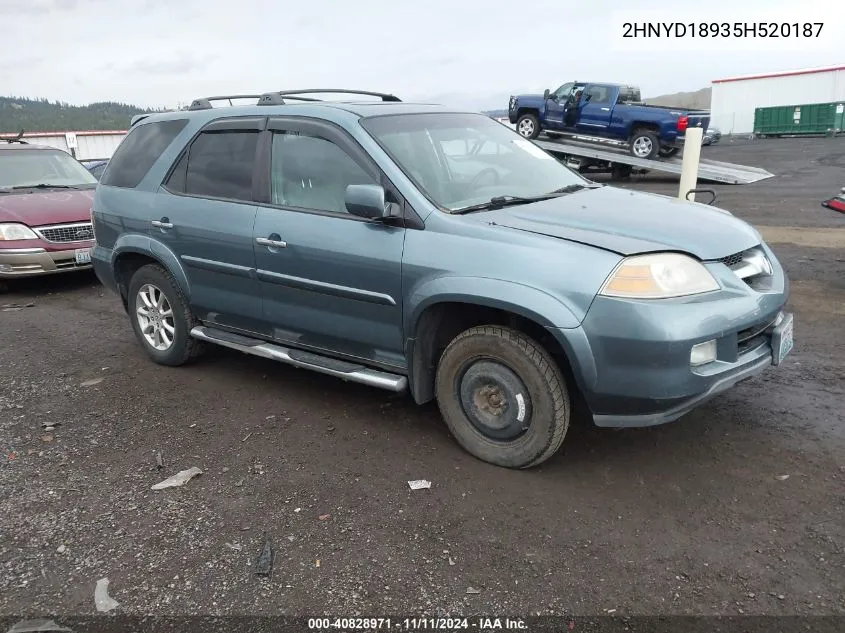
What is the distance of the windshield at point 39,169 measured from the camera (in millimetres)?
8806

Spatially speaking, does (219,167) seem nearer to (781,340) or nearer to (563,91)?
(781,340)

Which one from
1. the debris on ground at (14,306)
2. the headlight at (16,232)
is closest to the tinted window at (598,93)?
the headlight at (16,232)

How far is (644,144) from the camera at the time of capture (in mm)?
16672

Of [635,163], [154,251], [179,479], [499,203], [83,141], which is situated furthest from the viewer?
[83,141]

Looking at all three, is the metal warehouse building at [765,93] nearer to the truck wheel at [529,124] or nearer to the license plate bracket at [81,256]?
the truck wheel at [529,124]

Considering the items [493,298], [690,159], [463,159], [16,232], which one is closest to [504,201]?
[463,159]

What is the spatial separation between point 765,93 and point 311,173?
41882 mm

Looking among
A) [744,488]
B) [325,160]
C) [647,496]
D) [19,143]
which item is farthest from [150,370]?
[19,143]

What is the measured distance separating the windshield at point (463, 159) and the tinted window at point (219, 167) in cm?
95

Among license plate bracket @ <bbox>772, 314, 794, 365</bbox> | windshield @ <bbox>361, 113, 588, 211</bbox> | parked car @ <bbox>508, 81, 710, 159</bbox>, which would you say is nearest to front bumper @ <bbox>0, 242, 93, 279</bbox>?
windshield @ <bbox>361, 113, 588, 211</bbox>

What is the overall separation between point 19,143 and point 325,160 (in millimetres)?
7906

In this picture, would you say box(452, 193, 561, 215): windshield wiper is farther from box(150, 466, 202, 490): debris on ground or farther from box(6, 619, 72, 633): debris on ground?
box(6, 619, 72, 633): debris on ground

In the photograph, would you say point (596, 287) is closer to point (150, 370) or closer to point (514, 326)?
point (514, 326)

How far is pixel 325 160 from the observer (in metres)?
4.00
